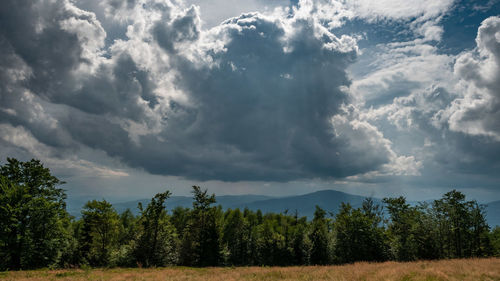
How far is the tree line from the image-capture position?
40.7 metres

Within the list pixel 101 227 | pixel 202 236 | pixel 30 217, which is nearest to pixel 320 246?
pixel 202 236

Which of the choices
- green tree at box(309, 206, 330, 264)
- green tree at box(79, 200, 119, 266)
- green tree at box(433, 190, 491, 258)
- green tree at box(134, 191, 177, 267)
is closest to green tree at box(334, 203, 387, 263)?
green tree at box(309, 206, 330, 264)

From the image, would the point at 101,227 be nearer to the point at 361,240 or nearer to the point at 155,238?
the point at 155,238

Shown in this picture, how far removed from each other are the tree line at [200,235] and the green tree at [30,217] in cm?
12

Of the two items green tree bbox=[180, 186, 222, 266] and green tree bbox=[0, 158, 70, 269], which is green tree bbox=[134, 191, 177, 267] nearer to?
green tree bbox=[180, 186, 222, 266]

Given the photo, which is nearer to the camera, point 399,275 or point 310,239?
point 399,275

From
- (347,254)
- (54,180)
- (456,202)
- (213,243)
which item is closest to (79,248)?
(54,180)

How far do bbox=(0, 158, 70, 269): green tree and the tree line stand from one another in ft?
→ 0.39

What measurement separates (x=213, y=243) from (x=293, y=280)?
40.8 m

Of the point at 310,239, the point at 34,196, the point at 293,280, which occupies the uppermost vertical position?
the point at 34,196

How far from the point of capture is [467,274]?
16953 mm

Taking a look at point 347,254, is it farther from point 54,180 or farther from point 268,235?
point 54,180

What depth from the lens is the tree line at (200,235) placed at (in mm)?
40656

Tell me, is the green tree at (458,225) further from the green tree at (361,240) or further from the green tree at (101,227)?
the green tree at (101,227)
